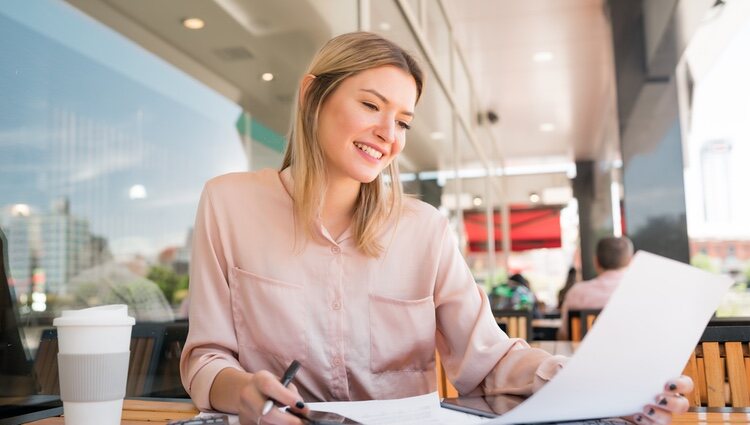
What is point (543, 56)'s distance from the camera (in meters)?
6.94

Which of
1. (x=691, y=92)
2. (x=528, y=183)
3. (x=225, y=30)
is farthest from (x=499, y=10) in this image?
(x=528, y=183)

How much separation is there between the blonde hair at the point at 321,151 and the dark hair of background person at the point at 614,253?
329 cm

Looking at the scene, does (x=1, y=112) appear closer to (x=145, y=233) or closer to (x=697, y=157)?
(x=145, y=233)

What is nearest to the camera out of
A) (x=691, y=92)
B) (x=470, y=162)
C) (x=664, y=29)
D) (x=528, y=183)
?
(x=664, y=29)

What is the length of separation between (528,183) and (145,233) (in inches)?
455

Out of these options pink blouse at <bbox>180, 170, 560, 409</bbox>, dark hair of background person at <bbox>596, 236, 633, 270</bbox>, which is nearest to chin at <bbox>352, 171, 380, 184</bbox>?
pink blouse at <bbox>180, 170, 560, 409</bbox>

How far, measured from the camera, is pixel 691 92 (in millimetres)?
6164

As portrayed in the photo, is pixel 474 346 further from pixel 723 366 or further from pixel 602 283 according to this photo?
pixel 602 283

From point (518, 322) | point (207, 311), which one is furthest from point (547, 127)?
point (207, 311)

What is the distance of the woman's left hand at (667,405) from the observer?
2.52ft

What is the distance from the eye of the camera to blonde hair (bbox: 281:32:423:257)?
1.16 meters

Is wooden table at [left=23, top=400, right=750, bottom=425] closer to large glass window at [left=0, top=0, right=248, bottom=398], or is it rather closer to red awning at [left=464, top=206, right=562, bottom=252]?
large glass window at [left=0, top=0, right=248, bottom=398]

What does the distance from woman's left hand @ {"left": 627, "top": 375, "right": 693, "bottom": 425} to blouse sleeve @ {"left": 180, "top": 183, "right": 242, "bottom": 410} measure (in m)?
0.56

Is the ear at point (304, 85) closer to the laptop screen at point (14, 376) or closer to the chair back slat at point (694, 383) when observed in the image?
the laptop screen at point (14, 376)
